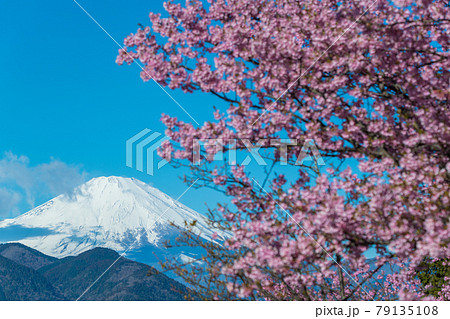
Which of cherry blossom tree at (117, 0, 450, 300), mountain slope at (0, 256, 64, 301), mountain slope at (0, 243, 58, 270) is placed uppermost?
mountain slope at (0, 243, 58, 270)

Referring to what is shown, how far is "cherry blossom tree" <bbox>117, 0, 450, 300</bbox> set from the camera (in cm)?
622

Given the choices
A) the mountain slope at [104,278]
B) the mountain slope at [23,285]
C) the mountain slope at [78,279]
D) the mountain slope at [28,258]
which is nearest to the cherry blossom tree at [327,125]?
the mountain slope at [104,278]

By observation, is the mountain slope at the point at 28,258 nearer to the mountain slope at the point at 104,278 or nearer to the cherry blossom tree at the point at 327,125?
the mountain slope at the point at 104,278

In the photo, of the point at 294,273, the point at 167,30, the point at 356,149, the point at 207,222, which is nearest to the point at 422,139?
the point at 356,149

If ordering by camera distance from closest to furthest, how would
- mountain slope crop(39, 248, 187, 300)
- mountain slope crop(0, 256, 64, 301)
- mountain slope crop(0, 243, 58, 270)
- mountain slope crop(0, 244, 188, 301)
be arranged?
mountain slope crop(39, 248, 187, 300), mountain slope crop(0, 244, 188, 301), mountain slope crop(0, 256, 64, 301), mountain slope crop(0, 243, 58, 270)

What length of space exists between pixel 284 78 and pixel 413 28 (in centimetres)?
233

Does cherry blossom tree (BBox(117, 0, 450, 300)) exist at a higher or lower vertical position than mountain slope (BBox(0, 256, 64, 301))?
lower

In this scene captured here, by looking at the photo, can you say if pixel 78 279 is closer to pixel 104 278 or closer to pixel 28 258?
pixel 104 278

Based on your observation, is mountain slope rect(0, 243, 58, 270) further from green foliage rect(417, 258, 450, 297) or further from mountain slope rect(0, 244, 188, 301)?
green foliage rect(417, 258, 450, 297)

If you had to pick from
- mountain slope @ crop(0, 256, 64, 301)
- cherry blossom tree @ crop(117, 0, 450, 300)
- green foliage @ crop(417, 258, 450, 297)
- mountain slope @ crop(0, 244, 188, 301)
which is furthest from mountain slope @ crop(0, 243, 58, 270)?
cherry blossom tree @ crop(117, 0, 450, 300)

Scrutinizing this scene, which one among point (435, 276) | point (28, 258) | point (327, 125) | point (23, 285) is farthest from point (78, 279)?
point (327, 125)

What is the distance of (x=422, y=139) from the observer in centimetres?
663

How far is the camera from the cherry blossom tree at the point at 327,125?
20.4 ft
